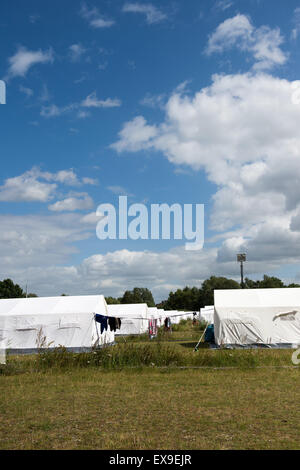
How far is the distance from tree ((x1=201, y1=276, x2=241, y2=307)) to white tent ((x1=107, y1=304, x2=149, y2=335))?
186ft

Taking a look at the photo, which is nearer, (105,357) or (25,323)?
(105,357)

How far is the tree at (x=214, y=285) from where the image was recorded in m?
98.0

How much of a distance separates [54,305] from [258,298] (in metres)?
12.0

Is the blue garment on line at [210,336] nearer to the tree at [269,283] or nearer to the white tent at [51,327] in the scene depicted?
the white tent at [51,327]

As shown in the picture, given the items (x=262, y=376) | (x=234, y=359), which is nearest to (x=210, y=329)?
(x=234, y=359)

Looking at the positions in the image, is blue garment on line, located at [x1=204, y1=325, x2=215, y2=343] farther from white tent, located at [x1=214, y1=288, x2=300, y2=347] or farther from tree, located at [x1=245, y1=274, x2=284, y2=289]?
tree, located at [x1=245, y1=274, x2=284, y2=289]

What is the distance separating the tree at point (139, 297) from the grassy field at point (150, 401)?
324ft

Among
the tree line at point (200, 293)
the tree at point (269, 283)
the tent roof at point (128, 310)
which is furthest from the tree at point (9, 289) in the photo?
the tree at point (269, 283)

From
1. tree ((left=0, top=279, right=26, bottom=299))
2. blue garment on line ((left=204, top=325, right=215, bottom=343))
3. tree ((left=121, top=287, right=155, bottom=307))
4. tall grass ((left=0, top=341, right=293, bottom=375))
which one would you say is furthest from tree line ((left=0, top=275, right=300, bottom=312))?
tall grass ((left=0, top=341, right=293, bottom=375))

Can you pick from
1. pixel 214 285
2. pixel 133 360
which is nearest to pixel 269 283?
pixel 214 285
